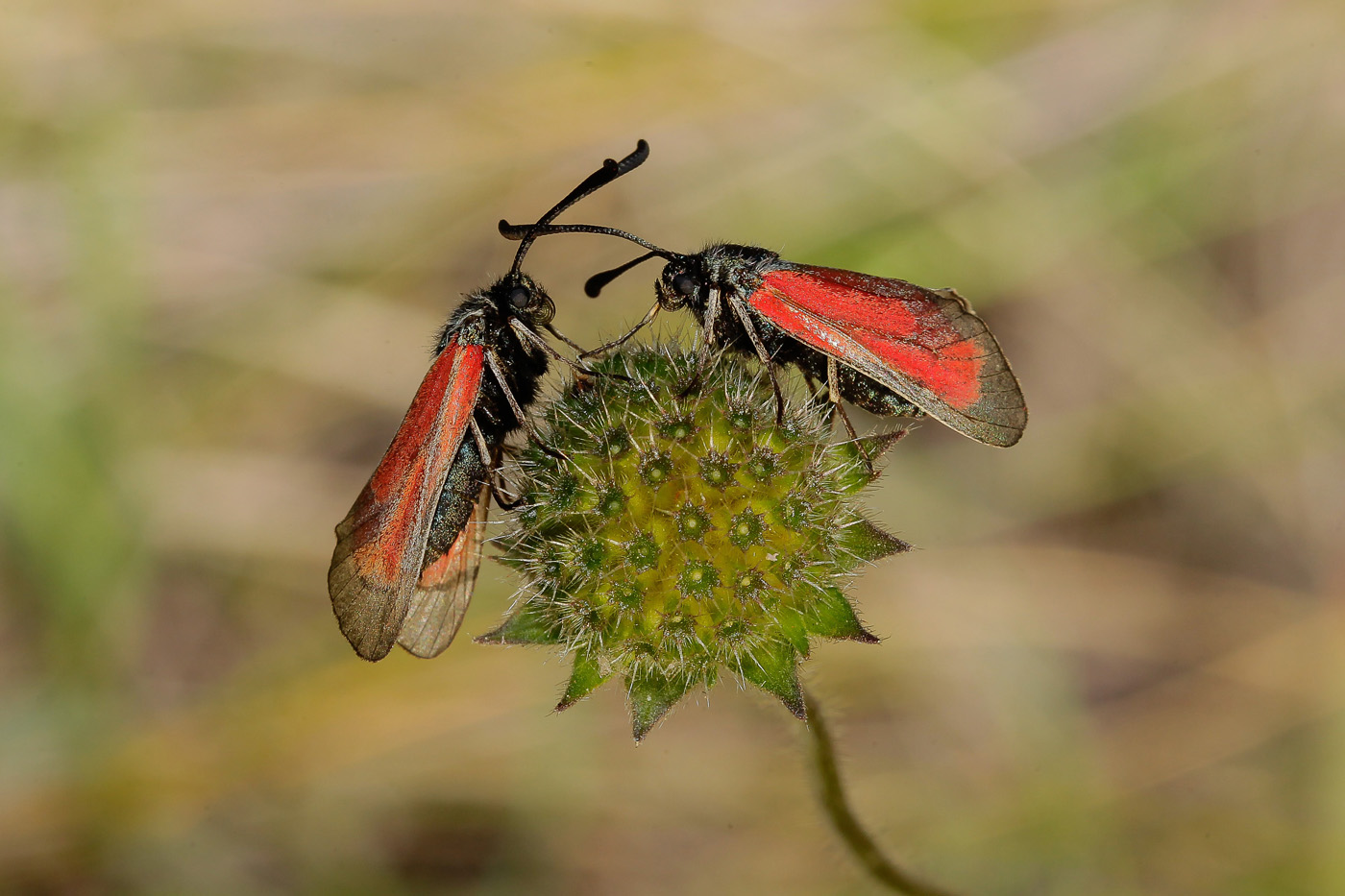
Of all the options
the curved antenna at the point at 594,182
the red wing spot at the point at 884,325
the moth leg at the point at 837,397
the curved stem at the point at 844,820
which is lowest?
the curved stem at the point at 844,820

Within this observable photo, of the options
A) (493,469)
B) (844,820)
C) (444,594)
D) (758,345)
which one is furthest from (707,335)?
(844,820)

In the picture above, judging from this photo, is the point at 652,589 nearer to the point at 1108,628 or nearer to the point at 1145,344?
the point at 1108,628

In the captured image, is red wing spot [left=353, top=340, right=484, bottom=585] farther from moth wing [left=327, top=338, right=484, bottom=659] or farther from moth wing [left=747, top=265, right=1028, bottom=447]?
moth wing [left=747, top=265, right=1028, bottom=447]

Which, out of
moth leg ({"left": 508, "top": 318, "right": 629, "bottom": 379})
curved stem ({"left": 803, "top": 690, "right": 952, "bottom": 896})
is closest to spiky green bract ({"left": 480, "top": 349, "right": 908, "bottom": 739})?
moth leg ({"left": 508, "top": 318, "right": 629, "bottom": 379})

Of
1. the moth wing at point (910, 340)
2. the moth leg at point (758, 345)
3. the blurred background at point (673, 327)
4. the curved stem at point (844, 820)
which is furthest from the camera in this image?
the blurred background at point (673, 327)

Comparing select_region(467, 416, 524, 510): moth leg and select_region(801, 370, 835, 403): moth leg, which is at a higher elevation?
select_region(801, 370, 835, 403): moth leg

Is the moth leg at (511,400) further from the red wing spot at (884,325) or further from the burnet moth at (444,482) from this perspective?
the red wing spot at (884,325)

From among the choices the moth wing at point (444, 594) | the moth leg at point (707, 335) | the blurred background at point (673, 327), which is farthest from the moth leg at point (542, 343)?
the blurred background at point (673, 327)

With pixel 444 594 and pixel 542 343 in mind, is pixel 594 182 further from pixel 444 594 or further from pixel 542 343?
pixel 444 594
